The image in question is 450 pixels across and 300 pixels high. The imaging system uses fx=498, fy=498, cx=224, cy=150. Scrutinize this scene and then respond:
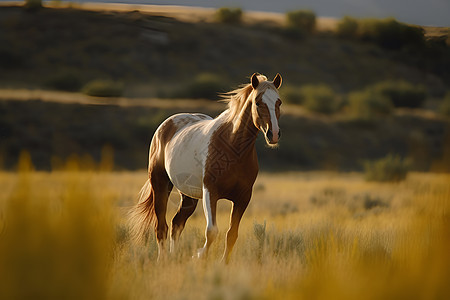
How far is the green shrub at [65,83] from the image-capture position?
3892 cm

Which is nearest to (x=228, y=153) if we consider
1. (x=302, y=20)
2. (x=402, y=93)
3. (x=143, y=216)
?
(x=143, y=216)

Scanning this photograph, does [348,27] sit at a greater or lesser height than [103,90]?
greater

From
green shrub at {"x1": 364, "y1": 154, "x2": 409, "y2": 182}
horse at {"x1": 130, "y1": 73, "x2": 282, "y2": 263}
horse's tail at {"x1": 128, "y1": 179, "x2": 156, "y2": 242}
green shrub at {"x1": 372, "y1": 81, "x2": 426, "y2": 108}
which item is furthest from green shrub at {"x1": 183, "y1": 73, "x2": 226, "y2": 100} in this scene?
horse at {"x1": 130, "y1": 73, "x2": 282, "y2": 263}

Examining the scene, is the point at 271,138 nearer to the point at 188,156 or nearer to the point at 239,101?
the point at 239,101

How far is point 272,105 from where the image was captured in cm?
445

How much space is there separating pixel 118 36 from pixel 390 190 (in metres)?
34.0

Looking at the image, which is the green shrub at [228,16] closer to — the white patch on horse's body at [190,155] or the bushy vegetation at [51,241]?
the white patch on horse's body at [190,155]

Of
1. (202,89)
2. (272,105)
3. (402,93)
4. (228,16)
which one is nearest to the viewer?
(272,105)

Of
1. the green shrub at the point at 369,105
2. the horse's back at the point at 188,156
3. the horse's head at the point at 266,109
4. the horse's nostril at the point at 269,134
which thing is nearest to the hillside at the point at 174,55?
the green shrub at the point at 369,105

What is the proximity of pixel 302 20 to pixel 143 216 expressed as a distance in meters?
57.8

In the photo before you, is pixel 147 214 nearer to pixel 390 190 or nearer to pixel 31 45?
pixel 390 190

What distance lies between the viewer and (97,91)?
34.5 meters

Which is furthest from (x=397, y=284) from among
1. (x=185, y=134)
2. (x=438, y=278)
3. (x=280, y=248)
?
(x=185, y=134)

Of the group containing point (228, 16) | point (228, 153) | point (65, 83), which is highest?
point (228, 16)
